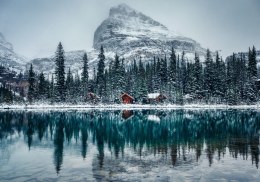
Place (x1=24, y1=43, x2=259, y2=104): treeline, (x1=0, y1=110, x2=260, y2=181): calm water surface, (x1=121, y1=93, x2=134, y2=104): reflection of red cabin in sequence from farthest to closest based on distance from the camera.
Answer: (x1=121, y1=93, x2=134, y2=104): reflection of red cabin < (x1=24, y1=43, x2=259, y2=104): treeline < (x1=0, y1=110, x2=260, y2=181): calm water surface

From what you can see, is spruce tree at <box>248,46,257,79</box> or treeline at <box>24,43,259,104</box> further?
spruce tree at <box>248,46,257,79</box>

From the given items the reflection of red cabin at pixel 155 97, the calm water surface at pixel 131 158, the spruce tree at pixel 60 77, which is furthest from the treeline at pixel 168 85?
the calm water surface at pixel 131 158

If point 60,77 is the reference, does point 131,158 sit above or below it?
below

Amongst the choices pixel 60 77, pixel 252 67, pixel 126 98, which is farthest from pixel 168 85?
pixel 60 77

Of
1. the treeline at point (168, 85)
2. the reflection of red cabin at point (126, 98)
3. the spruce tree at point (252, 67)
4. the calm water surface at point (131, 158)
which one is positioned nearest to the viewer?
the calm water surface at point (131, 158)

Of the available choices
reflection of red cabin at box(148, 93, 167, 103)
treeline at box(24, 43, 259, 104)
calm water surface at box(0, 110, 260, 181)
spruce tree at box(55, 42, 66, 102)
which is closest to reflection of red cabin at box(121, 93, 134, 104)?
treeline at box(24, 43, 259, 104)

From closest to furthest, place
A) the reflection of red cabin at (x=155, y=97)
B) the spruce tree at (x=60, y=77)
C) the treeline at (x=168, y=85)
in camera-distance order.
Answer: the spruce tree at (x=60, y=77), the treeline at (x=168, y=85), the reflection of red cabin at (x=155, y=97)

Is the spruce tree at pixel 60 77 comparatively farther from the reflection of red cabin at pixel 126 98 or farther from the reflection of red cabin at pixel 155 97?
the reflection of red cabin at pixel 155 97

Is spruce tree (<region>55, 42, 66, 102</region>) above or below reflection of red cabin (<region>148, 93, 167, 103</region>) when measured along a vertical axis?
above

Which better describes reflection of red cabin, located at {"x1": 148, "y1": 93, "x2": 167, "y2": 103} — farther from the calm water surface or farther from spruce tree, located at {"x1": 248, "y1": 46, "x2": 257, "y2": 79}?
the calm water surface

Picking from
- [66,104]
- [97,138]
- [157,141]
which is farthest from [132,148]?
[66,104]

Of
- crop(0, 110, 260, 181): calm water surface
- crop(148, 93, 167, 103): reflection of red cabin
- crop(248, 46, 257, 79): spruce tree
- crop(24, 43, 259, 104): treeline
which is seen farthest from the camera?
crop(148, 93, 167, 103): reflection of red cabin

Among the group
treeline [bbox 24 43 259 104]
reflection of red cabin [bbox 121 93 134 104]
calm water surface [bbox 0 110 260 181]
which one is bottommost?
calm water surface [bbox 0 110 260 181]

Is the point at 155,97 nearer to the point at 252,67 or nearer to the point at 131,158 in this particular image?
the point at 252,67
